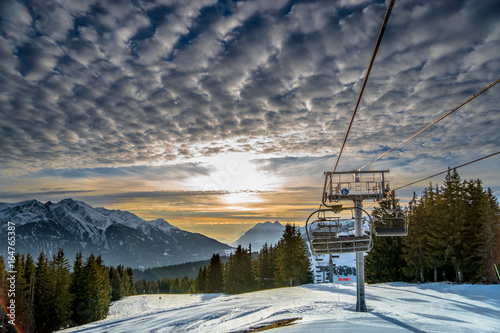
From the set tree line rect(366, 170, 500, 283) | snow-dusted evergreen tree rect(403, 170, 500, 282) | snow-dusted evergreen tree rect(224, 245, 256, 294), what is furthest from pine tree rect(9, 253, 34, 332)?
snow-dusted evergreen tree rect(403, 170, 500, 282)

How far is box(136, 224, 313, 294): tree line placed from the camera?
55.2 metres

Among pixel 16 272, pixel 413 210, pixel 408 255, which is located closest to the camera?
pixel 16 272

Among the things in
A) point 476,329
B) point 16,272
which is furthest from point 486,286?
point 16,272

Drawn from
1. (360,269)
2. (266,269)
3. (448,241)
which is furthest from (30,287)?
(448,241)

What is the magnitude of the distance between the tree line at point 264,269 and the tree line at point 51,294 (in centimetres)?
3142

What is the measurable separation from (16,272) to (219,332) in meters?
34.6

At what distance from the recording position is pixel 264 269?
253ft

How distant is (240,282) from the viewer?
72500mm

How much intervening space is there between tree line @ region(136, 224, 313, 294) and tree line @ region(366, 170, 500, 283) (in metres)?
13.7

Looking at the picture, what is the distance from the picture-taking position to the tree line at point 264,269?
55.2 metres

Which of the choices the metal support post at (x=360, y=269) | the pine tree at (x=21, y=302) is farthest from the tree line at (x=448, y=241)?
the pine tree at (x=21, y=302)

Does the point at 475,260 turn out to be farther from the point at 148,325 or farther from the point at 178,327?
the point at 148,325

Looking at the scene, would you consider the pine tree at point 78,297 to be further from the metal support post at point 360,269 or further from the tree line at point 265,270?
the metal support post at point 360,269

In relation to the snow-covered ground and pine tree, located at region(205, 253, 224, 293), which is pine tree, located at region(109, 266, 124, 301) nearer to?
pine tree, located at region(205, 253, 224, 293)
